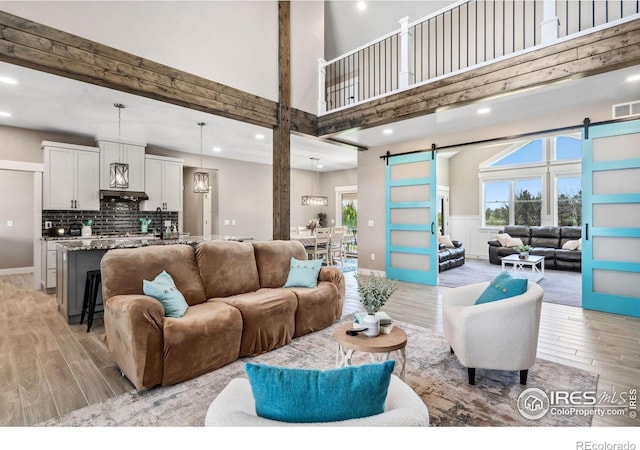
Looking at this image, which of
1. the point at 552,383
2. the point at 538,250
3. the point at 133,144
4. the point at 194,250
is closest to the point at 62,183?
the point at 133,144

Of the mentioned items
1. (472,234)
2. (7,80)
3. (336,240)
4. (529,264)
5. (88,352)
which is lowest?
(88,352)

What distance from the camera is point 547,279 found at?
623 cm

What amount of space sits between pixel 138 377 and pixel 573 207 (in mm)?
9827

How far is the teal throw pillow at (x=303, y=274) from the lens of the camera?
3.65 metres

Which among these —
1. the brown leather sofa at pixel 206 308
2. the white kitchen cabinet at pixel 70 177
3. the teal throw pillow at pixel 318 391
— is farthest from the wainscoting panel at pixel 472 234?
the teal throw pillow at pixel 318 391

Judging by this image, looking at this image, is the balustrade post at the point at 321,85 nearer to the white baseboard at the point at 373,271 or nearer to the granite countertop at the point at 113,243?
the granite countertop at the point at 113,243

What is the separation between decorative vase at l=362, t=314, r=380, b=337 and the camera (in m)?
2.18

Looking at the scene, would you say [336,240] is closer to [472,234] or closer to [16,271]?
[472,234]

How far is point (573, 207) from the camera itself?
8.18 metres

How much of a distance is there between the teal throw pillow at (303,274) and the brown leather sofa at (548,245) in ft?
18.5

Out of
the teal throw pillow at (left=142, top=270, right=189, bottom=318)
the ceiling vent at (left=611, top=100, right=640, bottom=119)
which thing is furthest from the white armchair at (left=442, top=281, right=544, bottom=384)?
the ceiling vent at (left=611, top=100, right=640, bottom=119)

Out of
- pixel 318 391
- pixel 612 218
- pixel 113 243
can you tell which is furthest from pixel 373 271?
pixel 318 391

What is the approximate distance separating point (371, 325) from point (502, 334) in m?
0.95

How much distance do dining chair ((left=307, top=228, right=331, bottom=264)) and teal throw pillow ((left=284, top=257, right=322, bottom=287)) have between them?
3173 millimetres
